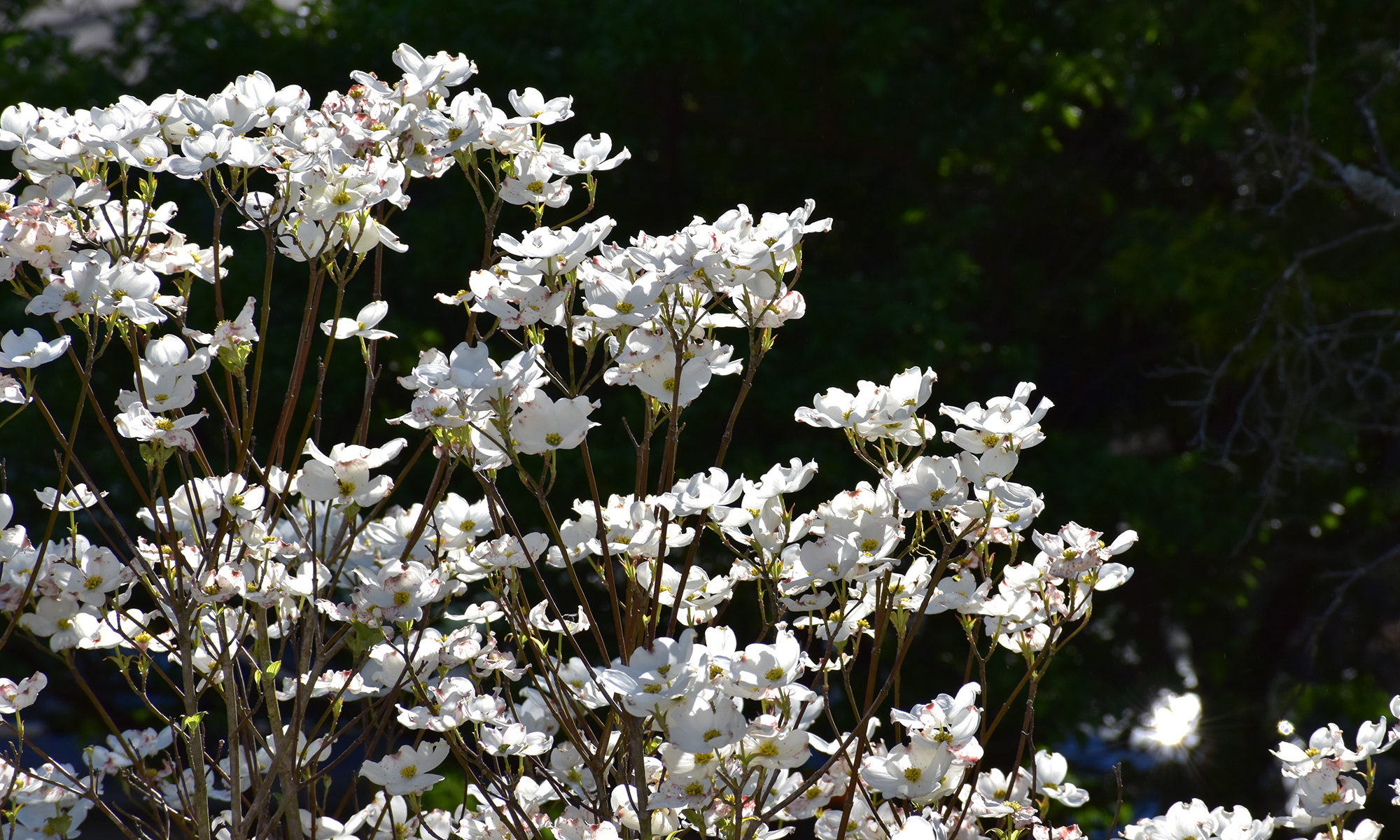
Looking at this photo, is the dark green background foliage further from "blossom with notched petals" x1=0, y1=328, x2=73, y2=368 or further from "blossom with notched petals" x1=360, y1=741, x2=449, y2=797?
"blossom with notched petals" x1=0, y1=328, x2=73, y2=368

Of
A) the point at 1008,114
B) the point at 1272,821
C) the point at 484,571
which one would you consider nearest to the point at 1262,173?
the point at 1008,114

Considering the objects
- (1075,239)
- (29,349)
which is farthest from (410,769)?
(1075,239)

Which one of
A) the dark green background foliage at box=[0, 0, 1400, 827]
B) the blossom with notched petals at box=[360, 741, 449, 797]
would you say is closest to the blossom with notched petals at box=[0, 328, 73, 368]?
the blossom with notched petals at box=[360, 741, 449, 797]

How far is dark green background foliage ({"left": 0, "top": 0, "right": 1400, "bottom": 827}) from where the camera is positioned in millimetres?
4332

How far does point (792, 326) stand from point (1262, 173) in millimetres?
1686

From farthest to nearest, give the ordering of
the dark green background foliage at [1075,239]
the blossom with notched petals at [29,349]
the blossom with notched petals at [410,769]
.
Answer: the dark green background foliage at [1075,239] → the blossom with notched petals at [410,769] → the blossom with notched petals at [29,349]

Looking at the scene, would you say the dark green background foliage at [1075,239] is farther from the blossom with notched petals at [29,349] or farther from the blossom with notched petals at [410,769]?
the blossom with notched petals at [29,349]

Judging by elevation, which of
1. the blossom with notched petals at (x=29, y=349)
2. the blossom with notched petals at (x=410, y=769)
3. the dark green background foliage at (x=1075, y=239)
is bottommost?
the blossom with notched petals at (x=410, y=769)

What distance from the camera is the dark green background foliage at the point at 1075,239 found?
4332 millimetres

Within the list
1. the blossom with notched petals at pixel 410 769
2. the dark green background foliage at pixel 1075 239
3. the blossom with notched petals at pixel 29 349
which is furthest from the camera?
the dark green background foliage at pixel 1075 239

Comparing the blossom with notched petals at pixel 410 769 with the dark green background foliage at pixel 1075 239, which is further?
the dark green background foliage at pixel 1075 239

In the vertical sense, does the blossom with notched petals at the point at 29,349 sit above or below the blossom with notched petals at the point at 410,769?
above

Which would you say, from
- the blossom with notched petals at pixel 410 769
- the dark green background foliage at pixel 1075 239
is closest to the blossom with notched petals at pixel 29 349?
the blossom with notched petals at pixel 410 769

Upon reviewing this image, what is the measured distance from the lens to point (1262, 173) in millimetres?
4254
